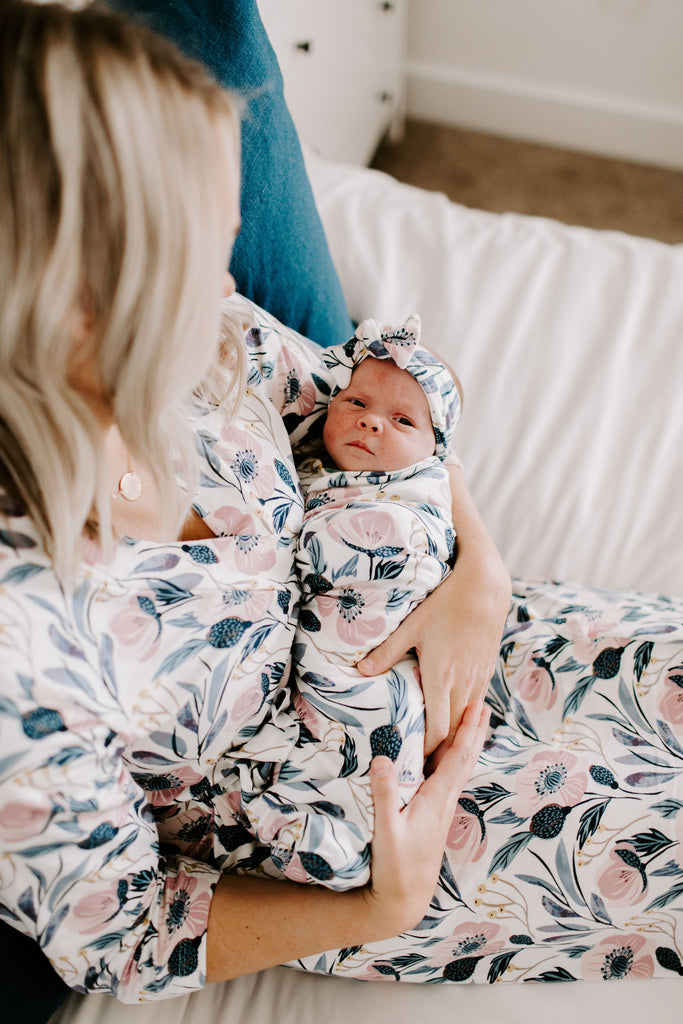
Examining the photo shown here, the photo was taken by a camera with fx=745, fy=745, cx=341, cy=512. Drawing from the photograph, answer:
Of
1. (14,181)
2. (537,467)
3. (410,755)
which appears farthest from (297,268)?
(410,755)

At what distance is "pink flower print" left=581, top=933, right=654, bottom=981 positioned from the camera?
0.87 metres

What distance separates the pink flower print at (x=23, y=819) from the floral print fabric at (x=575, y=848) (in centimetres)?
40

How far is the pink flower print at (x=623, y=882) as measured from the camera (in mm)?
845

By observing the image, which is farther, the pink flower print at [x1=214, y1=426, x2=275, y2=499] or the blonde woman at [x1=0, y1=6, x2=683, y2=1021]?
the pink flower print at [x1=214, y1=426, x2=275, y2=499]

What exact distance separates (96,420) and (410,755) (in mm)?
499

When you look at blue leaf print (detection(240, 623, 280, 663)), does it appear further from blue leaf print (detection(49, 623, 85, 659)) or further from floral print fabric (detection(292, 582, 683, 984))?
floral print fabric (detection(292, 582, 683, 984))

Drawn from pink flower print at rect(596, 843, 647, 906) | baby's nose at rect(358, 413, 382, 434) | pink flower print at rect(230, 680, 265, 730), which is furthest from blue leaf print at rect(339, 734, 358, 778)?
baby's nose at rect(358, 413, 382, 434)

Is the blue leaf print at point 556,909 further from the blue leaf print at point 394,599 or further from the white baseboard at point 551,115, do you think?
the white baseboard at point 551,115

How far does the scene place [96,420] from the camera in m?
0.67

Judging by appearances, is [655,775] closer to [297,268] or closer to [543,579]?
[543,579]

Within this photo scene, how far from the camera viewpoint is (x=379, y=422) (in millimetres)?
1012

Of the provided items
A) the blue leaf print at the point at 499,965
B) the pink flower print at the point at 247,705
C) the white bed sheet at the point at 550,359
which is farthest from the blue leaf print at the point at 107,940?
the white bed sheet at the point at 550,359

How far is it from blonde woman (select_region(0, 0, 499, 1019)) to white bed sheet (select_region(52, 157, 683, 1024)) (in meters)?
0.34

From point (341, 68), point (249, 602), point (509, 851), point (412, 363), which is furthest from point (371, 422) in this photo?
point (341, 68)
